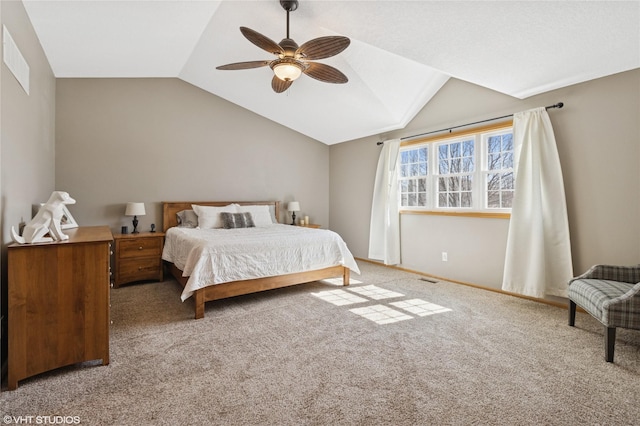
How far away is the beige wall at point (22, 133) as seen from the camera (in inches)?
79.5

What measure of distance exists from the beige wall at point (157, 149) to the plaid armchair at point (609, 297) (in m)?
4.48

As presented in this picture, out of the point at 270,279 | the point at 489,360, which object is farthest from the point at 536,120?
the point at 270,279

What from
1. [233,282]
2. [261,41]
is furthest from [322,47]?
[233,282]

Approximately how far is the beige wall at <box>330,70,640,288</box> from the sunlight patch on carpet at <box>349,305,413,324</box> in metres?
1.57

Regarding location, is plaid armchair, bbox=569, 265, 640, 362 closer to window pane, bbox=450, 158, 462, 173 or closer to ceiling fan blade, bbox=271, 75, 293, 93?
window pane, bbox=450, 158, 462, 173

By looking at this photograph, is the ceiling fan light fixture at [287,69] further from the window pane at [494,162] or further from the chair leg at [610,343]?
the chair leg at [610,343]

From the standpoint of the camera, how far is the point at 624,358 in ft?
7.08

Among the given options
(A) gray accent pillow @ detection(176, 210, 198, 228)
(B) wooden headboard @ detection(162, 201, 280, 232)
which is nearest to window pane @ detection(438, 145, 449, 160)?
(B) wooden headboard @ detection(162, 201, 280, 232)

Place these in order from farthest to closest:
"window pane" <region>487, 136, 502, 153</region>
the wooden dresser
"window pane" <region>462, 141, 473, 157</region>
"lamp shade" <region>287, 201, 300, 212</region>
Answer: "lamp shade" <region>287, 201, 300, 212</region> < "window pane" <region>462, 141, 473, 157</region> < "window pane" <region>487, 136, 502, 153</region> < the wooden dresser

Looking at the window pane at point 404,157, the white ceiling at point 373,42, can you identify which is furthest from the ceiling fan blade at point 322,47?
the window pane at point 404,157

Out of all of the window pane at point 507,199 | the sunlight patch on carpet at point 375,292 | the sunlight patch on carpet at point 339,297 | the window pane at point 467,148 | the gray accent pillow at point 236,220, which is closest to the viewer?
the sunlight patch on carpet at point 339,297

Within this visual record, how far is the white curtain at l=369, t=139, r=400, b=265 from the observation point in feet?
16.1

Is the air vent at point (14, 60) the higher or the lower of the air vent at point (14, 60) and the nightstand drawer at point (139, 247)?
the higher

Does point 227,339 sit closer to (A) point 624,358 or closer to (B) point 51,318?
(B) point 51,318
